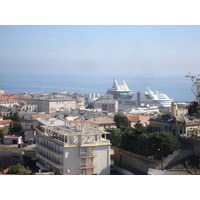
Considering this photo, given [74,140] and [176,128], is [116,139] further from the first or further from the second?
[74,140]

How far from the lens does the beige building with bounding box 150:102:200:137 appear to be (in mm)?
8492

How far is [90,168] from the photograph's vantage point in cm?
700

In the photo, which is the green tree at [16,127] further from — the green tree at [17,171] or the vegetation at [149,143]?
the green tree at [17,171]

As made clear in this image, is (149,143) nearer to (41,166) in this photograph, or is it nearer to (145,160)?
(145,160)

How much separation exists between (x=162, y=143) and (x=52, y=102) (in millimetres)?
17079

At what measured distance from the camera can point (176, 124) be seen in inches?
343

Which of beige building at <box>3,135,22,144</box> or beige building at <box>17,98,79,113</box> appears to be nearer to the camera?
beige building at <box>3,135,22,144</box>

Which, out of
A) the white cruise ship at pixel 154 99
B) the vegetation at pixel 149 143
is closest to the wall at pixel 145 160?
the vegetation at pixel 149 143

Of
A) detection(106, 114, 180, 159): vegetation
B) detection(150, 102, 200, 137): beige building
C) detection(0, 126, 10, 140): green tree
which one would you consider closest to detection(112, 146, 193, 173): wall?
detection(106, 114, 180, 159): vegetation

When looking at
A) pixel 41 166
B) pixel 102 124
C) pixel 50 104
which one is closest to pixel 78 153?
pixel 41 166

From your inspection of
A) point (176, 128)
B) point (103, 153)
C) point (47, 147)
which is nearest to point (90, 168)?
point (103, 153)

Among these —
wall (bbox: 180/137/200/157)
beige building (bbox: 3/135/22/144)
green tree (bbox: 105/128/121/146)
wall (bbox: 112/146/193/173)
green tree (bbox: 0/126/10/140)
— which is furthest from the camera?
green tree (bbox: 0/126/10/140)

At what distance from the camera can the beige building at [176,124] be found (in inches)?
334

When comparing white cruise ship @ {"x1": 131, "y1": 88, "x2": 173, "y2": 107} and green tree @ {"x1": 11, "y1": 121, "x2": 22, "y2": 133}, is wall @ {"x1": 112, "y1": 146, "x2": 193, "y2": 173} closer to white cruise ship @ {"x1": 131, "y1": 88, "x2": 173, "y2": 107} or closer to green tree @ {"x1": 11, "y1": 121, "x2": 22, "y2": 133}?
green tree @ {"x1": 11, "y1": 121, "x2": 22, "y2": 133}
